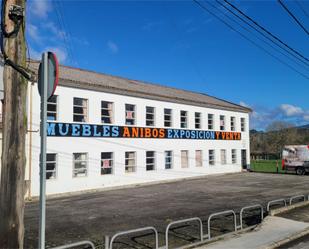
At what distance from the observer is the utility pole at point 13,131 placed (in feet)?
16.6

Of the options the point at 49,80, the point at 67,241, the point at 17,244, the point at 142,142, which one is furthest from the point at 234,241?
the point at 142,142

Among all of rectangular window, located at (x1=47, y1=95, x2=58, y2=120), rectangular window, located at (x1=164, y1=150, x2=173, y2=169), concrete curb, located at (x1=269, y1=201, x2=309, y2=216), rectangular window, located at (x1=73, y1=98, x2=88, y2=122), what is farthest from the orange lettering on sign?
concrete curb, located at (x1=269, y1=201, x2=309, y2=216)

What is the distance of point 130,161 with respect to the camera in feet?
90.4

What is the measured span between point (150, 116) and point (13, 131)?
24671mm

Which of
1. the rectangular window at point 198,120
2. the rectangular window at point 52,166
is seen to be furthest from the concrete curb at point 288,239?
the rectangular window at point 198,120

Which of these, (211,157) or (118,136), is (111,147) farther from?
(211,157)

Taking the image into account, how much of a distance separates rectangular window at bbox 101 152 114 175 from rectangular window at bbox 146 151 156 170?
12.6ft

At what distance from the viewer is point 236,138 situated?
131ft

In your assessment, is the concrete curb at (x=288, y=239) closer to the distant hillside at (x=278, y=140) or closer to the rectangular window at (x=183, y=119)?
the rectangular window at (x=183, y=119)

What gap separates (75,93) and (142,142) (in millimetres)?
7017

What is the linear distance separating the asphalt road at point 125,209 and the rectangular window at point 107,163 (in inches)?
80.1

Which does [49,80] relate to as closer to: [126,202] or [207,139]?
[126,202]

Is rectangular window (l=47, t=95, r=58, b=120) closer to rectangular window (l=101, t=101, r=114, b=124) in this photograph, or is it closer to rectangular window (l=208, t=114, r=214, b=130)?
rectangular window (l=101, t=101, r=114, b=124)

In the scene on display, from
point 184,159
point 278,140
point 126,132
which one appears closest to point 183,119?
point 184,159
